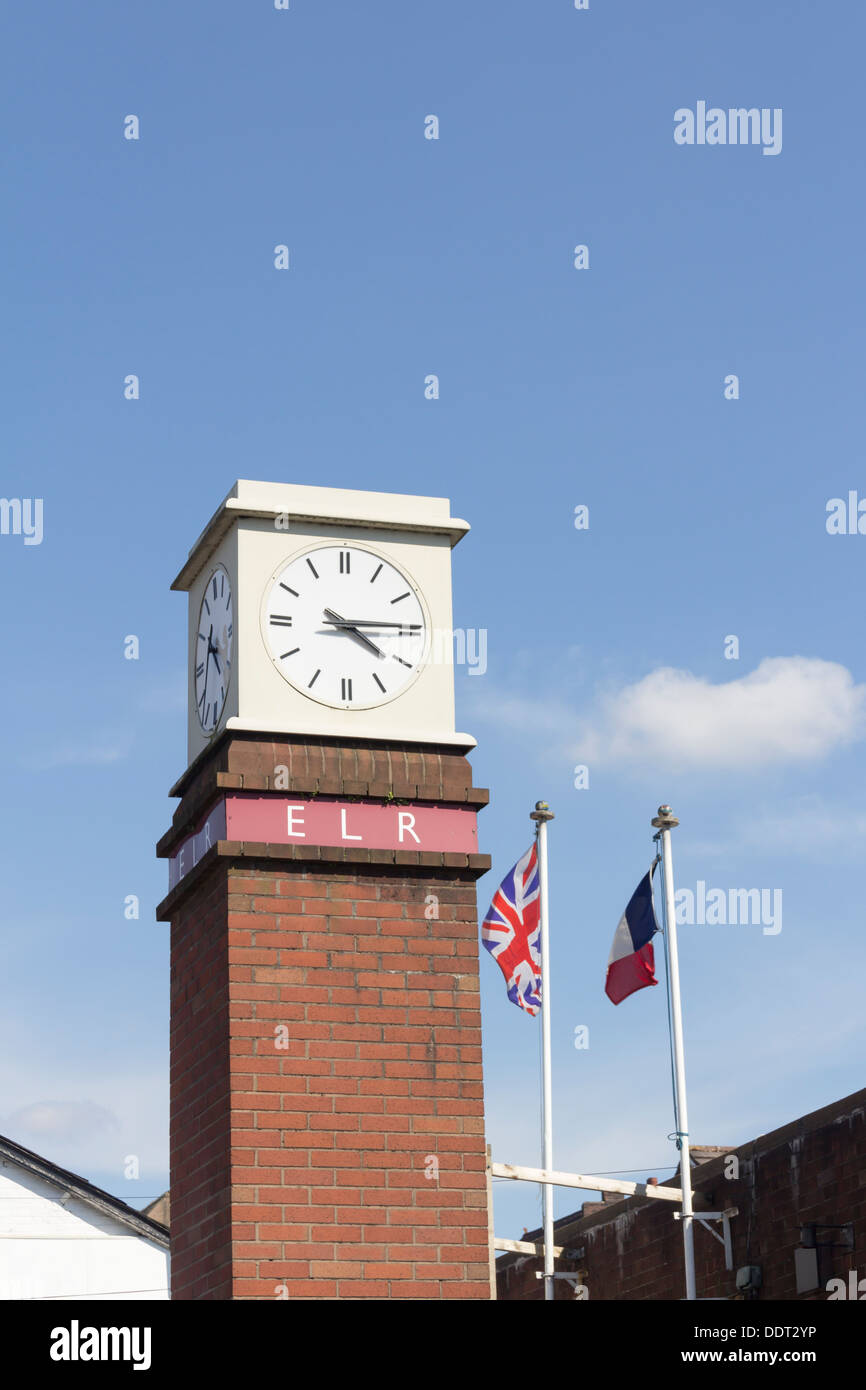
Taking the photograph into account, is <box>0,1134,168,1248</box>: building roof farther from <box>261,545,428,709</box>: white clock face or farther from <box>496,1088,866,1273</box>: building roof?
<box>261,545,428,709</box>: white clock face

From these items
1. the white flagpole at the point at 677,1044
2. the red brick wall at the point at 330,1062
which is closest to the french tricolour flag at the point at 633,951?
the white flagpole at the point at 677,1044

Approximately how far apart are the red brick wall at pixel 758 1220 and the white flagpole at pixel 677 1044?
331mm

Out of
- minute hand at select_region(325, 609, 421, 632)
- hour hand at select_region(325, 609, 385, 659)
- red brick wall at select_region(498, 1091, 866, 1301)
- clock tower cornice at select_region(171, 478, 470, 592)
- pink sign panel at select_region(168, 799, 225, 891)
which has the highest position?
clock tower cornice at select_region(171, 478, 470, 592)

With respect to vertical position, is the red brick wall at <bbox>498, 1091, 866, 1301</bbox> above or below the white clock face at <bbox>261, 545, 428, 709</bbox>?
below

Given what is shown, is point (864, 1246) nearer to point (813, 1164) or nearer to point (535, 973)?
point (813, 1164)

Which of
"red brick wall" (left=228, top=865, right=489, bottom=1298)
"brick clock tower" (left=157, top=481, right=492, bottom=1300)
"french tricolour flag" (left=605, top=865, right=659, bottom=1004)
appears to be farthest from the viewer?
"french tricolour flag" (left=605, top=865, right=659, bottom=1004)

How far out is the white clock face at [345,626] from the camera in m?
10.6

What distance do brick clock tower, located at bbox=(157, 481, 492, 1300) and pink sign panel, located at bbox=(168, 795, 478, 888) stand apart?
0.04 feet

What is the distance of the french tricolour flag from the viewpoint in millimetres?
21688

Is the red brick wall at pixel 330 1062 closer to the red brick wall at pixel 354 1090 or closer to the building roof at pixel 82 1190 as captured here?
the red brick wall at pixel 354 1090

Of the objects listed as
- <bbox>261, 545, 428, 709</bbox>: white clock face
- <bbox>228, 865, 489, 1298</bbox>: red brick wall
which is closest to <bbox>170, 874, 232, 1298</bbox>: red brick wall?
<bbox>228, 865, 489, 1298</bbox>: red brick wall

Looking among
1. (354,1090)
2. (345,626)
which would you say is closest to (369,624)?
(345,626)

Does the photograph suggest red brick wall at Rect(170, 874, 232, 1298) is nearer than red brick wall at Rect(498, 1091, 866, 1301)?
Yes
